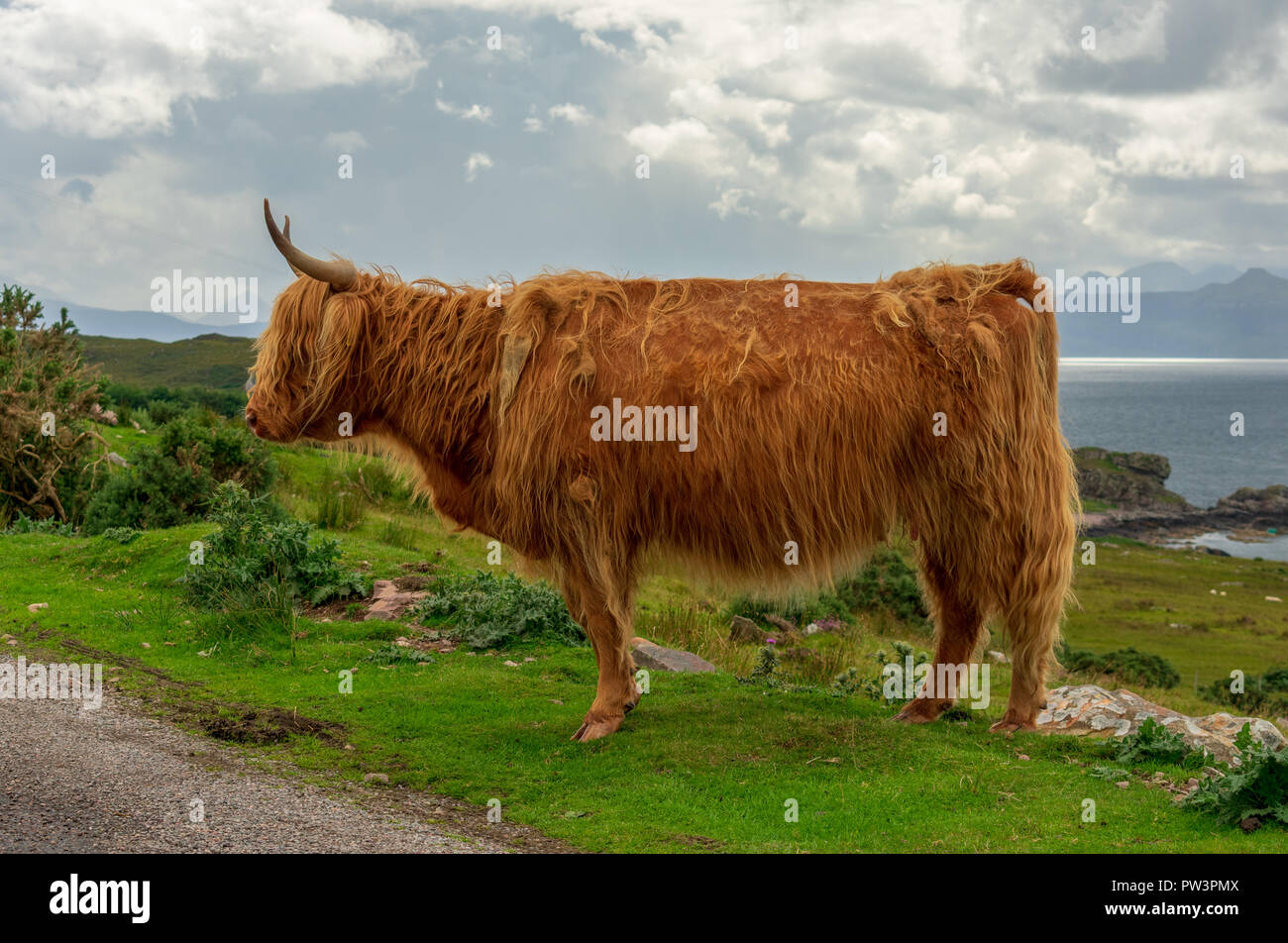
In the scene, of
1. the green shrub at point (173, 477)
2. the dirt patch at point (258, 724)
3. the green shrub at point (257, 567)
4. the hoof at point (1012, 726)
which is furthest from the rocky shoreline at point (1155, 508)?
the dirt patch at point (258, 724)

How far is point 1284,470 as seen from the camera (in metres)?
127

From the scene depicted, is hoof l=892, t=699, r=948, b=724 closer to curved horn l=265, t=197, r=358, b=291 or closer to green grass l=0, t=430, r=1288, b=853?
green grass l=0, t=430, r=1288, b=853

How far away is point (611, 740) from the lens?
21.0ft

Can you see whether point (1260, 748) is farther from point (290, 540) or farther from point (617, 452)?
point (290, 540)

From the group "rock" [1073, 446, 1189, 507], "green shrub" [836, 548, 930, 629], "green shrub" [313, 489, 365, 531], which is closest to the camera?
"green shrub" [313, 489, 365, 531]

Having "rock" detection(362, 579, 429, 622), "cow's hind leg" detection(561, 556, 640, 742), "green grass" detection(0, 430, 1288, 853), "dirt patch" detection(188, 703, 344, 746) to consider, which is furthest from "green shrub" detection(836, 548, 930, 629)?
"dirt patch" detection(188, 703, 344, 746)

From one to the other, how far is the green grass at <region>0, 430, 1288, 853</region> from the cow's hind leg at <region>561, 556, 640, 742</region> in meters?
0.19

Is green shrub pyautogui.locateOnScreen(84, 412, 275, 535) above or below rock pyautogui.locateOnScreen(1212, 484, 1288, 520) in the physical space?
above

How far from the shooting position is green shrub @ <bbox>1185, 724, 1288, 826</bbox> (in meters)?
4.89

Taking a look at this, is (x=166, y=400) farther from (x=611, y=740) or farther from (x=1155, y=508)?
(x=1155, y=508)

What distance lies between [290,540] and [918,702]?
20.4 ft

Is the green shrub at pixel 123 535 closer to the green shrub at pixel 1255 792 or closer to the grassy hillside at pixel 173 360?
the green shrub at pixel 1255 792

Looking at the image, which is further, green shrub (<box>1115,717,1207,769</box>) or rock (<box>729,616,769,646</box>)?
rock (<box>729,616,769,646</box>)

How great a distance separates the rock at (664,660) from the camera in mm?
8727
